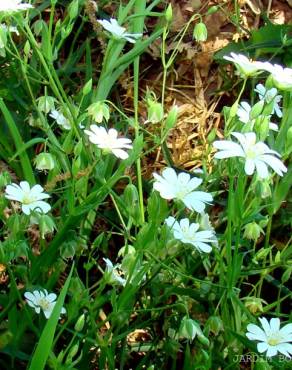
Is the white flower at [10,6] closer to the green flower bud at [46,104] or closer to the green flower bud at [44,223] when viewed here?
the green flower bud at [46,104]

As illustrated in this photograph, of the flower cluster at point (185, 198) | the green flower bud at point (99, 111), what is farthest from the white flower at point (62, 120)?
the flower cluster at point (185, 198)

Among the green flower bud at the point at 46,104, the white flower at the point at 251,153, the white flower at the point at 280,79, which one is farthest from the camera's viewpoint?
the green flower bud at the point at 46,104

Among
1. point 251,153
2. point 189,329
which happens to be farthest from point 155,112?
point 189,329

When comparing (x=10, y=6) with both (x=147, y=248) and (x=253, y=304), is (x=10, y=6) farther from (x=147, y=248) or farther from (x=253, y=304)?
(x=253, y=304)

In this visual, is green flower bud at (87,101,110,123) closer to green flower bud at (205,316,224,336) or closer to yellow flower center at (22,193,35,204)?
yellow flower center at (22,193,35,204)

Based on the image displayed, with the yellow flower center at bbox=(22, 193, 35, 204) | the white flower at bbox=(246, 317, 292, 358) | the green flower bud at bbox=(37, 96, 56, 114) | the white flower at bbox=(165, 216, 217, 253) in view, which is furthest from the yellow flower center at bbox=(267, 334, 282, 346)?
the green flower bud at bbox=(37, 96, 56, 114)

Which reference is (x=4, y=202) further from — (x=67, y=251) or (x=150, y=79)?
(x=150, y=79)

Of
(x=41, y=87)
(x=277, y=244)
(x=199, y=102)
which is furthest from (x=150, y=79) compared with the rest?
(x=277, y=244)
